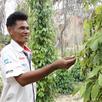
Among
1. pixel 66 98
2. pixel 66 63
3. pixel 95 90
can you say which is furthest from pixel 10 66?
pixel 66 98

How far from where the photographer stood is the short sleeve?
1878 mm

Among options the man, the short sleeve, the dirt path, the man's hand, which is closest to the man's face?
the man

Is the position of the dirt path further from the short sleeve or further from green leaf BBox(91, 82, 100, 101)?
green leaf BBox(91, 82, 100, 101)

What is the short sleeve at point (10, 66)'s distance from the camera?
1.88 metres

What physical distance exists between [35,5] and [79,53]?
12.9 ft

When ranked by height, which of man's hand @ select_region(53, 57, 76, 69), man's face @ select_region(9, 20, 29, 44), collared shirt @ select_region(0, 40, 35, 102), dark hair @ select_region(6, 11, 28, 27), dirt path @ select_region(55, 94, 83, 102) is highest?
dark hair @ select_region(6, 11, 28, 27)

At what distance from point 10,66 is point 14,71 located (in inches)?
1.9

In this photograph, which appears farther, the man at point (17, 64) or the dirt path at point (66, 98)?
the dirt path at point (66, 98)

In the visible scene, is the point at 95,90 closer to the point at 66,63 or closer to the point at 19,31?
the point at 66,63

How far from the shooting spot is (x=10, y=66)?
6.28 feet

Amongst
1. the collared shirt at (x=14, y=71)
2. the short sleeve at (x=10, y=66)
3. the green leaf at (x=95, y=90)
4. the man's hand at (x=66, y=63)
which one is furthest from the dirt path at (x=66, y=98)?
the green leaf at (x=95, y=90)

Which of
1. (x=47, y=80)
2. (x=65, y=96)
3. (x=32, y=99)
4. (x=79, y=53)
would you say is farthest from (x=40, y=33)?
(x=79, y=53)

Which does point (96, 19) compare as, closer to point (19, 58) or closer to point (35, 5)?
point (19, 58)

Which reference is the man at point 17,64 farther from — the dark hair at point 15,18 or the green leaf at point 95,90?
the green leaf at point 95,90
